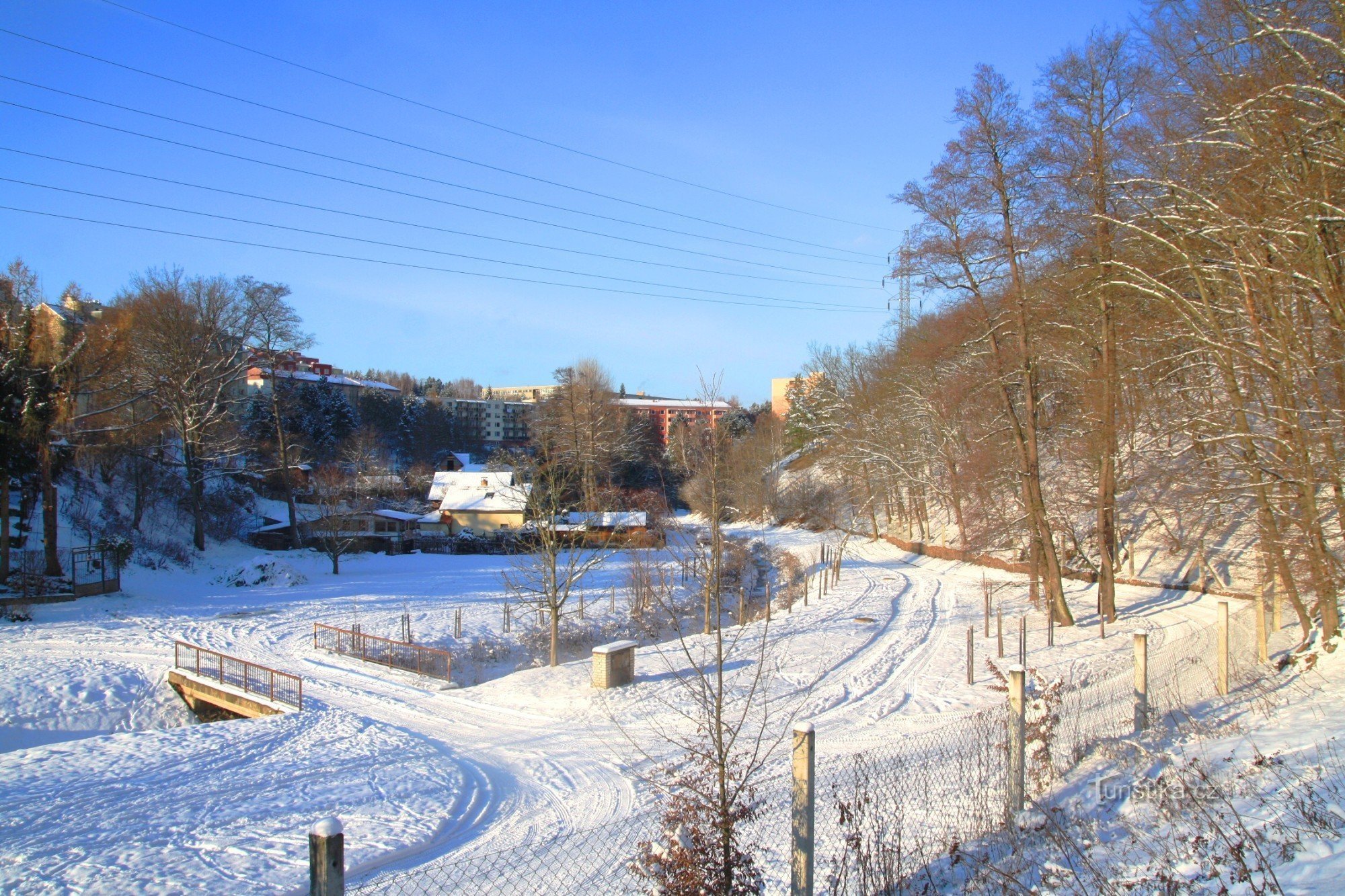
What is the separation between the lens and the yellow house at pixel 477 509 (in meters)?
52.0

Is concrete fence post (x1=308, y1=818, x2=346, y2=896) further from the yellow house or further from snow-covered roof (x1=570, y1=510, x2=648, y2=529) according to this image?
the yellow house

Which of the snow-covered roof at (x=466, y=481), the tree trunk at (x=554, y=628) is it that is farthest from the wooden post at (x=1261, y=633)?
the snow-covered roof at (x=466, y=481)

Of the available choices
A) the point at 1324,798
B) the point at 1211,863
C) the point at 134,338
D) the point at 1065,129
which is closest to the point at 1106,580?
the point at 1065,129

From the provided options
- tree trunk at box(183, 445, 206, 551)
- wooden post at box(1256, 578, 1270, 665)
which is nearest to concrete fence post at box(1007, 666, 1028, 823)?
wooden post at box(1256, 578, 1270, 665)

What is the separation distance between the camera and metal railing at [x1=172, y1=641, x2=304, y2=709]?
15812mm

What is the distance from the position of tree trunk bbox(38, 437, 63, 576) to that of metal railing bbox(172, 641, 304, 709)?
12.2 metres

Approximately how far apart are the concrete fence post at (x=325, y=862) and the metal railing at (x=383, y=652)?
53.9 feet

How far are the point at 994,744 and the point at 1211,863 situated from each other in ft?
12.2

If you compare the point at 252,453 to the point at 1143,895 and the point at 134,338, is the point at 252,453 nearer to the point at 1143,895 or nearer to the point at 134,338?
the point at 134,338

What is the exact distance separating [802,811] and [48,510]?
32424 millimetres

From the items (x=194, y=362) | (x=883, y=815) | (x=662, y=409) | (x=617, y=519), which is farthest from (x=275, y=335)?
(x=662, y=409)

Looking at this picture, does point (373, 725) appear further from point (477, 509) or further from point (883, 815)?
point (477, 509)

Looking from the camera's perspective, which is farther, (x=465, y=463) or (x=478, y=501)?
(x=465, y=463)

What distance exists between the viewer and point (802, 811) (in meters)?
4.25
